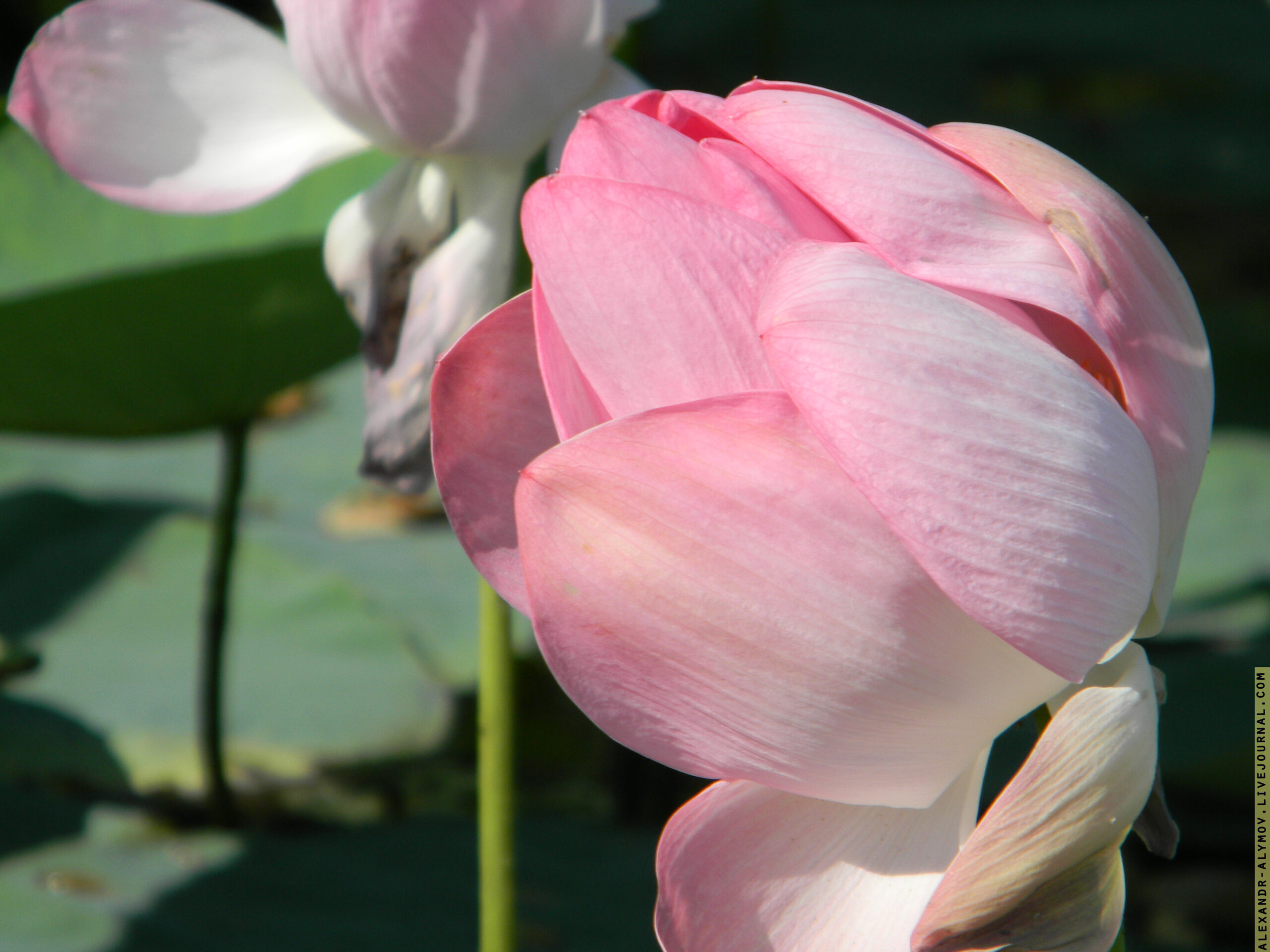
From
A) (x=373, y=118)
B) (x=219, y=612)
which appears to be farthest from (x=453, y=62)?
(x=219, y=612)

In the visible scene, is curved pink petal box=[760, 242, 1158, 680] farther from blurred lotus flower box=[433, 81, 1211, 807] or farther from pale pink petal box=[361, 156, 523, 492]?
pale pink petal box=[361, 156, 523, 492]

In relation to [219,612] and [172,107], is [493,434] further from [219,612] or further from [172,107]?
[219,612]

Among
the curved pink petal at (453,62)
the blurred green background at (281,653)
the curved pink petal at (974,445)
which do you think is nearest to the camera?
the curved pink petal at (974,445)

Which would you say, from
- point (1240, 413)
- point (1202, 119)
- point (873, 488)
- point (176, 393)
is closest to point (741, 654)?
point (873, 488)

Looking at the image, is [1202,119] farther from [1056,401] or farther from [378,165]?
[1056,401]

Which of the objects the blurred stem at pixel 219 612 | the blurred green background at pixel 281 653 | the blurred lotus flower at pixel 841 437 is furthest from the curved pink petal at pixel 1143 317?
the blurred stem at pixel 219 612

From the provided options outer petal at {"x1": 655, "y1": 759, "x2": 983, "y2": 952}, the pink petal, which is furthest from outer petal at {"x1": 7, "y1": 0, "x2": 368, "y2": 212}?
outer petal at {"x1": 655, "y1": 759, "x2": 983, "y2": 952}

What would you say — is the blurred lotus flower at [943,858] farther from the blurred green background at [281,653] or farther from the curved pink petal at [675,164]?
the blurred green background at [281,653]
